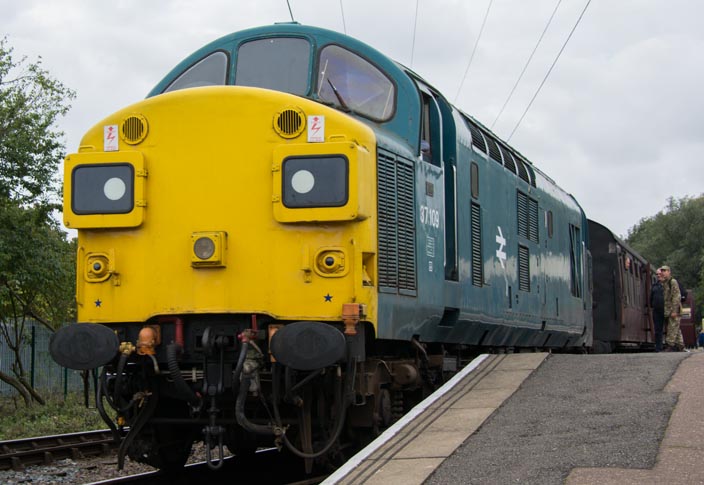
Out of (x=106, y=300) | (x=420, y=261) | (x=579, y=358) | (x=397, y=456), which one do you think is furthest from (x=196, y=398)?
(x=579, y=358)

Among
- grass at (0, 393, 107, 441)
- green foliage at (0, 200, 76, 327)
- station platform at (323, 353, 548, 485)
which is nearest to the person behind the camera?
station platform at (323, 353, 548, 485)

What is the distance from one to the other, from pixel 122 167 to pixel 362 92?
2.27 meters

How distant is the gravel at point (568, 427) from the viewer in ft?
19.6

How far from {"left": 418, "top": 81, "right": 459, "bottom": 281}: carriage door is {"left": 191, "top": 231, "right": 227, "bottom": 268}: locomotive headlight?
105 inches

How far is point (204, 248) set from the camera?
7516mm

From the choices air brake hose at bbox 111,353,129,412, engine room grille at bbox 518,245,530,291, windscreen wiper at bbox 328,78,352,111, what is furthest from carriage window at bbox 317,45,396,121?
engine room grille at bbox 518,245,530,291

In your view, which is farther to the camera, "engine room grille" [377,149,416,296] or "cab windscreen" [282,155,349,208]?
Result: "engine room grille" [377,149,416,296]

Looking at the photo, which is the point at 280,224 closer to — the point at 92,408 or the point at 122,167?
the point at 122,167

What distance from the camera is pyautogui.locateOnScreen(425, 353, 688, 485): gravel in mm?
5961

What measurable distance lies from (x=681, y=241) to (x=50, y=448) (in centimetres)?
7986

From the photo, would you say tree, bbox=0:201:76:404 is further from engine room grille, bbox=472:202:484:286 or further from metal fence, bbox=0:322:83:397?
engine room grille, bbox=472:202:484:286

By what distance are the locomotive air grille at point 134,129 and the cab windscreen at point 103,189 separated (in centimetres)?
26

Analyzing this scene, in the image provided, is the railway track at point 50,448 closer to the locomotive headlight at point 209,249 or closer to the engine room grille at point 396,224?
the locomotive headlight at point 209,249

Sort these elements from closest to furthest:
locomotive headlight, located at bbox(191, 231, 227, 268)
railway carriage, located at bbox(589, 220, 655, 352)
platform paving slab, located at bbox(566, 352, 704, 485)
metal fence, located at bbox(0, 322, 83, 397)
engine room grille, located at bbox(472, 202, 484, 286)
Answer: platform paving slab, located at bbox(566, 352, 704, 485), locomotive headlight, located at bbox(191, 231, 227, 268), engine room grille, located at bbox(472, 202, 484, 286), railway carriage, located at bbox(589, 220, 655, 352), metal fence, located at bbox(0, 322, 83, 397)
